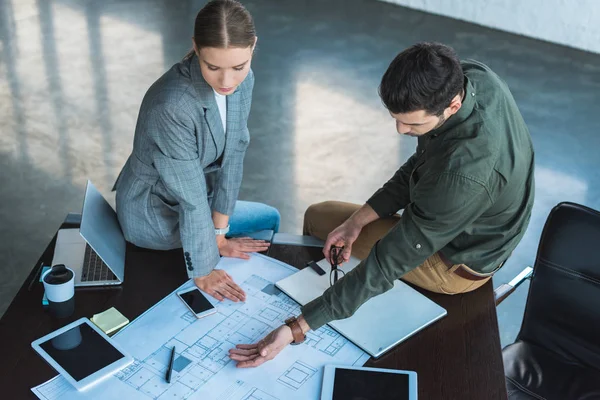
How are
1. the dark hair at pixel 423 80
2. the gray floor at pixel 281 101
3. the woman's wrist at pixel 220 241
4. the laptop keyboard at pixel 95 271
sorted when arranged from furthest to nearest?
the gray floor at pixel 281 101, the woman's wrist at pixel 220 241, the laptop keyboard at pixel 95 271, the dark hair at pixel 423 80

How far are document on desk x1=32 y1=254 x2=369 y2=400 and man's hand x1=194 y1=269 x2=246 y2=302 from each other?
0.02m

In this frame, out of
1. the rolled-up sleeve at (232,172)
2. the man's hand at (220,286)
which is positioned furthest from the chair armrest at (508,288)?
the rolled-up sleeve at (232,172)

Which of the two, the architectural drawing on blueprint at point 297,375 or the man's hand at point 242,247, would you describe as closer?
the architectural drawing on blueprint at point 297,375

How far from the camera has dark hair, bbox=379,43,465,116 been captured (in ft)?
5.35

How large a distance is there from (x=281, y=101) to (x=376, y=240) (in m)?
2.79

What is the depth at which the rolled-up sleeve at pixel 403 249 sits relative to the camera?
69.5 inches

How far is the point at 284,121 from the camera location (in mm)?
4637

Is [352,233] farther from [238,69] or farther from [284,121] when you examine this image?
[284,121]

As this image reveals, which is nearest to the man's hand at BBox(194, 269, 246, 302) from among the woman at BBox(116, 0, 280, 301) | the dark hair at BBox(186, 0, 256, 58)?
the woman at BBox(116, 0, 280, 301)

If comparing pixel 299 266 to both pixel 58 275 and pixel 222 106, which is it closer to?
pixel 222 106

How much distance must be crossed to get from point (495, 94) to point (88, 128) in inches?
128

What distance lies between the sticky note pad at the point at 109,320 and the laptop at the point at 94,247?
14 centimetres

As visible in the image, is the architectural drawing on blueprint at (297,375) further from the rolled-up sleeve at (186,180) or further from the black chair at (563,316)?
the black chair at (563,316)

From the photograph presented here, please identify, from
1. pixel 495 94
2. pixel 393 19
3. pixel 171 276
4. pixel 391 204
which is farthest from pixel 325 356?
pixel 393 19
